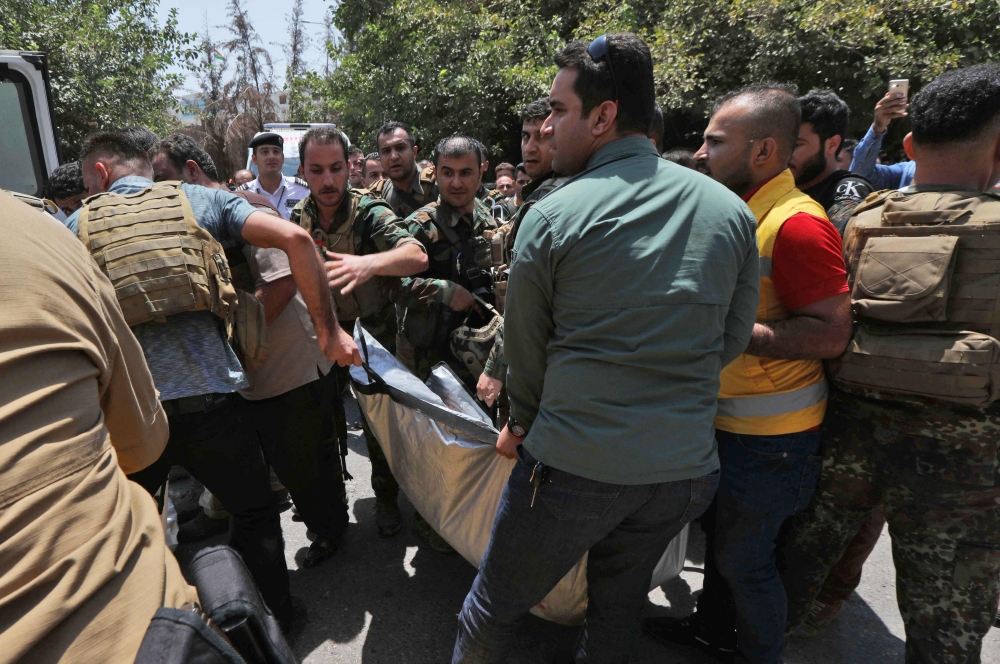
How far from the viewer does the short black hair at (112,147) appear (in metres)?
2.24

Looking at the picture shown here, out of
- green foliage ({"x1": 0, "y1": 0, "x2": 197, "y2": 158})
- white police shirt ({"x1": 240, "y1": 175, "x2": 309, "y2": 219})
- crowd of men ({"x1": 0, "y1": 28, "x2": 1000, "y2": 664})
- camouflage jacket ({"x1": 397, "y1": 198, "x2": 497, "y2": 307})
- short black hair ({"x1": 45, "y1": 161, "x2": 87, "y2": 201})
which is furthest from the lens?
green foliage ({"x1": 0, "y1": 0, "x2": 197, "y2": 158})

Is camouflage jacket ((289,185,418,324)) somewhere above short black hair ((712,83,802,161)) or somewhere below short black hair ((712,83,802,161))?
below

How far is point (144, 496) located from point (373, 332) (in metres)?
2.26

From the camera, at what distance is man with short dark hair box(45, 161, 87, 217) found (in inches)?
150

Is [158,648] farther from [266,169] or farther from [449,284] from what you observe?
[266,169]

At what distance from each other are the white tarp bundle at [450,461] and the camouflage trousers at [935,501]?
→ 0.67 metres

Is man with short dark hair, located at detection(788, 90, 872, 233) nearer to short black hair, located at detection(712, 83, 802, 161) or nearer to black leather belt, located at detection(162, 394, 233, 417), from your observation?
short black hair, located at detection(712, 83, 802, 161)

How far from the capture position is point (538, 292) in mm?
1501

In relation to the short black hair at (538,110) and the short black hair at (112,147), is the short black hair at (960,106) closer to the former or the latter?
the short black hair at (538,110)

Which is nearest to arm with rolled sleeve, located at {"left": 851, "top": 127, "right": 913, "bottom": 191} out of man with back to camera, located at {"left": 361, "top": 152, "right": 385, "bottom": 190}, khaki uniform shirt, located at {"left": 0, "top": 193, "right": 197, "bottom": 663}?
khaki uniform shirt, located at {"left": 0, "top": 193, "right": 197, "bottom": 663}

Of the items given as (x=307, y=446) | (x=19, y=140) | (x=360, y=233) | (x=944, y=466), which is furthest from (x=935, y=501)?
(x=19, y=140)

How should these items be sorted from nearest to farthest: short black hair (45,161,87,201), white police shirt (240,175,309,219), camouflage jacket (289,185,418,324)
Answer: camouflage jacket (289,185,418,324) < short black hair (45,161,87,201) < white police shirt (240,175,309,219)

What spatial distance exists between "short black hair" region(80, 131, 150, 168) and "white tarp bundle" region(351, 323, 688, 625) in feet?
3.45

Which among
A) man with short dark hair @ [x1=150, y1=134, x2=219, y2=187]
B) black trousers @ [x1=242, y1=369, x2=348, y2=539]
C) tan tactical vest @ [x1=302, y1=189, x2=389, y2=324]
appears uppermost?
man with short dark hair @ [x1=150, y1=134, x2=219, y2=187]
